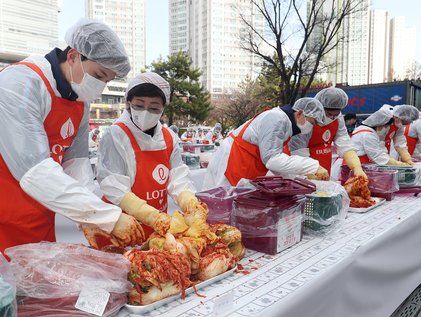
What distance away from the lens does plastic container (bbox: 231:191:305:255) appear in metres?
1.49

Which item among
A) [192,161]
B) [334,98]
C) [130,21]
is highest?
[130,21]

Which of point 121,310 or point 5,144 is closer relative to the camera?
point 121,310

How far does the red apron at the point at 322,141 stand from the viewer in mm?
A: 3137

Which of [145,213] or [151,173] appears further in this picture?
[151,173]

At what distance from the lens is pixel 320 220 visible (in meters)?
1.74

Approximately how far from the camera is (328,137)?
323cm

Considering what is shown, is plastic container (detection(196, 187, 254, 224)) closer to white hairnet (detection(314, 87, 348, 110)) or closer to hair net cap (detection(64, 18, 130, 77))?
hair net cap (detection(64, 18, 130, 77))

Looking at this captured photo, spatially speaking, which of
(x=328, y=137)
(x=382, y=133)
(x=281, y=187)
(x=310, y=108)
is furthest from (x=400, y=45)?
(x=281, y=187)

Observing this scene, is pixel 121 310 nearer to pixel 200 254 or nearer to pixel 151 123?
pixel 200 254

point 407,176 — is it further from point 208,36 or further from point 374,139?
point 208,36

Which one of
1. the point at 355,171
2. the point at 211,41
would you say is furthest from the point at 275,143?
the point at 211,41

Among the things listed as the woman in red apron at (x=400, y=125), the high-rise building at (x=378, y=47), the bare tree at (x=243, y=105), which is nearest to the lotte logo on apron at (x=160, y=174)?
the woman in red apron at (x=400, y=125)

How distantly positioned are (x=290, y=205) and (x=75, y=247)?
85 cm

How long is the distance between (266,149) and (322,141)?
1.05 m
